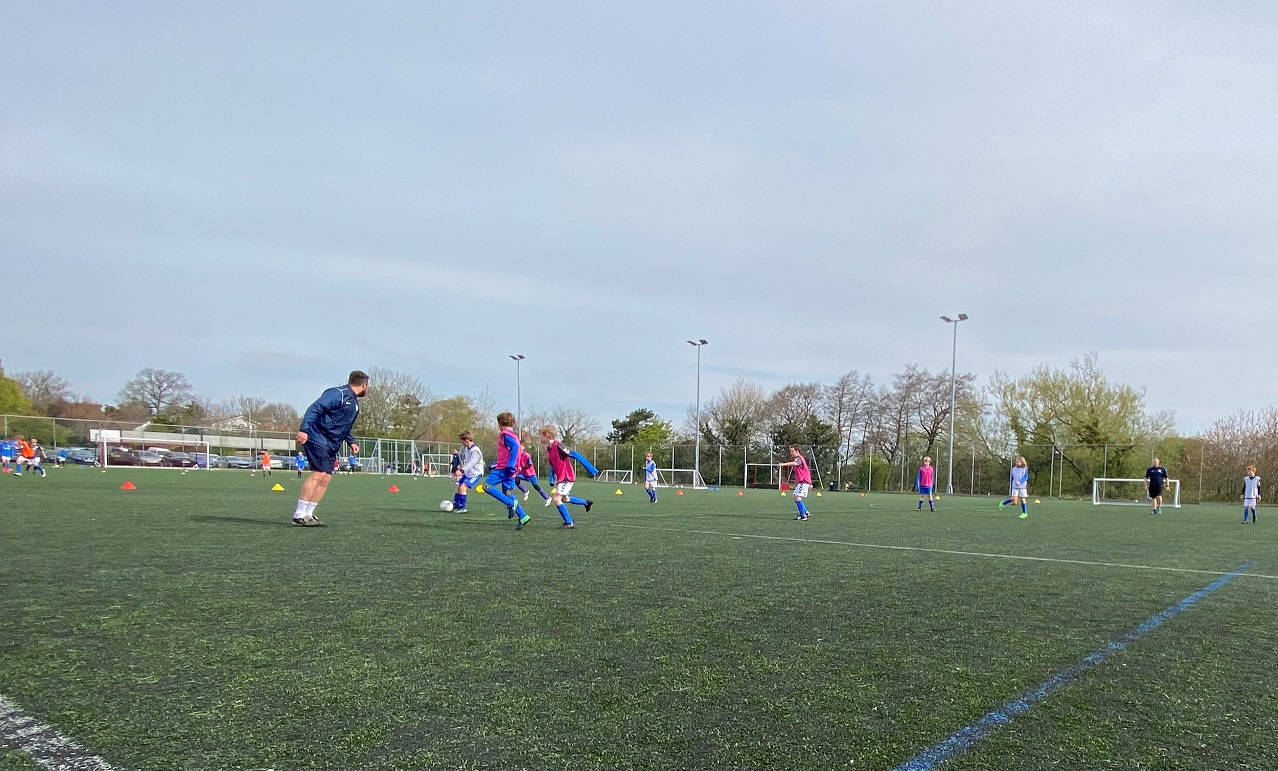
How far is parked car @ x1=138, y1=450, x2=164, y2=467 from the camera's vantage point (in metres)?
45.6

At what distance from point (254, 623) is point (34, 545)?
14.8 ft

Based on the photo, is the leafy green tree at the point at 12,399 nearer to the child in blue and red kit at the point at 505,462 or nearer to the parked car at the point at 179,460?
the parked car at the point at 179,460

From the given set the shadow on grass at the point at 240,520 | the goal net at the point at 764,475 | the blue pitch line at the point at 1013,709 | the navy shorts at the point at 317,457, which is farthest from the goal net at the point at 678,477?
the blue pitch line at the point at 1013,709

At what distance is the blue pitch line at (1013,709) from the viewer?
96.9 inches

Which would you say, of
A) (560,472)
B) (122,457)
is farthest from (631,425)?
(560,472)

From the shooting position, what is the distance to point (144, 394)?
237ft

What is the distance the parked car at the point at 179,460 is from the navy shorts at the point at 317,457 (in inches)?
1754

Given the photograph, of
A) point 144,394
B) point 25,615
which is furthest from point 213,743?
point 144,394

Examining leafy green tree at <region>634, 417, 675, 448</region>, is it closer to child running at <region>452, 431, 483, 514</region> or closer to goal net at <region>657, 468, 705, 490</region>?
goal net at <region>657, 468, 705, 490</region>

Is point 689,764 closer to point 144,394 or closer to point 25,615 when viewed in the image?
point 25,615

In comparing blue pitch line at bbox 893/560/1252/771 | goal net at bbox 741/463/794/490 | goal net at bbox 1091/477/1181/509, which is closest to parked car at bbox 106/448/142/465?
goal net at bbox 741/463/794/490

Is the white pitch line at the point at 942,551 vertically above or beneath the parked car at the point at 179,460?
above

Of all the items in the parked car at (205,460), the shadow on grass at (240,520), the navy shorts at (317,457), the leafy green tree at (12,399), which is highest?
the leafy green tree at (12,399)

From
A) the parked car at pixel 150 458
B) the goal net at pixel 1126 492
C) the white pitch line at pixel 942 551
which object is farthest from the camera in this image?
the parked car at pixel 150 458
